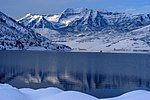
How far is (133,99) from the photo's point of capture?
68.1 ft

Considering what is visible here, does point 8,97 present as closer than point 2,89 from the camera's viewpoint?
Yes

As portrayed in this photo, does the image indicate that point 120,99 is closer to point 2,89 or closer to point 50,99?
point 50,99

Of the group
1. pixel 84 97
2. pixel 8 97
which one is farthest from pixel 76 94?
pixel 8 97

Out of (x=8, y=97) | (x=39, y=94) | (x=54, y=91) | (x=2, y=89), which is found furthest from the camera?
(x=54, y=91)

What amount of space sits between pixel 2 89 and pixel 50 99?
3.83 meters

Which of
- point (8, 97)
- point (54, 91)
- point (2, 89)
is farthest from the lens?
point (54, 91)

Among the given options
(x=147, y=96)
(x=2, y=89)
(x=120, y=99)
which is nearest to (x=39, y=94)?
(x=2, y=89)

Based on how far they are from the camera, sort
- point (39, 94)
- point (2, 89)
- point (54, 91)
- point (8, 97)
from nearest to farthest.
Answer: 1. point (8, 97)
2. point (2, 89)
3. point (39, 94)
4. point (54, 91)

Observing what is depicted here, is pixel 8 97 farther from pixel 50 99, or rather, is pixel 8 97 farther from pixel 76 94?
pixel 76 94

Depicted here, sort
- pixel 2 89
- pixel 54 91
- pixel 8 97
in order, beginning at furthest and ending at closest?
pixel 54 91
pixel 2 89
pixel 8 97

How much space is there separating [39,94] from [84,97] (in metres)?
5.79

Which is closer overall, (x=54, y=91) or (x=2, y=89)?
(x=2, y=89)

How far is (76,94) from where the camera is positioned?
2177cm

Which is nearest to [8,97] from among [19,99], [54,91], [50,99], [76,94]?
[19,99]
